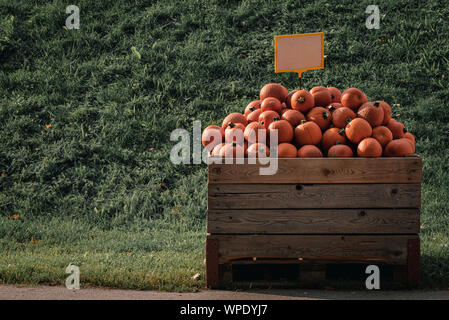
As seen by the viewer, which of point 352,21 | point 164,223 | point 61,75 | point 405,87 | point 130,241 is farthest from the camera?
point 352,21

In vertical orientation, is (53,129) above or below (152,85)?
below

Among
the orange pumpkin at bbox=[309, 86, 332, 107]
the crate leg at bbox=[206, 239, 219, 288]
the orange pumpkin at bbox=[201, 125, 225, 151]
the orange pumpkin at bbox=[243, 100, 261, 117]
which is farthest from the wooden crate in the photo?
the orange pumpkin at bbox=[243, 100, 261, 117]

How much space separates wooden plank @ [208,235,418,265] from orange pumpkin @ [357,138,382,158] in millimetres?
563

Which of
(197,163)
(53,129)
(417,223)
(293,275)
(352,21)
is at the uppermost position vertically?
(352,21)

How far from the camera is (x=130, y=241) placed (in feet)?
15.0

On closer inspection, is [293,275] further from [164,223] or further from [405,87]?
[405,87]

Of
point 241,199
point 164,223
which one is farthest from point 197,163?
point 241,199

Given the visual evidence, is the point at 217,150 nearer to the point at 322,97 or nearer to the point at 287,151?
the point at 287,151

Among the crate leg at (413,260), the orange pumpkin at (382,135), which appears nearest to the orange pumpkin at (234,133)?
the orange pumpkin at (382,135)

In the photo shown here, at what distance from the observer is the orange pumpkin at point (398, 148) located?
11.3ft

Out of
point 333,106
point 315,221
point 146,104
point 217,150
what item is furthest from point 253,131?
point 146,104

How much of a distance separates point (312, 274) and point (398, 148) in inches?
42.1

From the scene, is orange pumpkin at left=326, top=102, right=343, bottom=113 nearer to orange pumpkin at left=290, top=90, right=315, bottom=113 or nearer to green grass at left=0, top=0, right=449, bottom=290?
orange pumpkin at left=290, top=90, right=315, bottom=113

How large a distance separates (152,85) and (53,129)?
1642 mm
